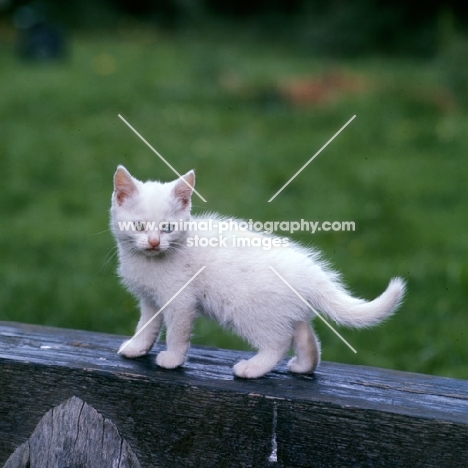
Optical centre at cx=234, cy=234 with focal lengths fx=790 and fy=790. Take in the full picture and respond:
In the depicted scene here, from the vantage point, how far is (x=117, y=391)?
2471mm

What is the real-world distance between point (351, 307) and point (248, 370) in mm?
391

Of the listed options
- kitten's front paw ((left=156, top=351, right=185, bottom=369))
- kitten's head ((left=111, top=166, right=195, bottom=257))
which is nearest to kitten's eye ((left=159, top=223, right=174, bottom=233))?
kitten's head ((left=111, top=166, right=195, bottom=257))

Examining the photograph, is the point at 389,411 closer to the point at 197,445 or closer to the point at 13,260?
the point at 197,445

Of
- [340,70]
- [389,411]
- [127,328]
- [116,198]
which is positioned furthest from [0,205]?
[340,70]

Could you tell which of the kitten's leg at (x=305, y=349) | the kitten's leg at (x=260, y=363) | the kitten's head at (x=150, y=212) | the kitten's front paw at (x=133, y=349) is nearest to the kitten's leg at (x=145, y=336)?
the kitten's front paw at (x=133, y=349)

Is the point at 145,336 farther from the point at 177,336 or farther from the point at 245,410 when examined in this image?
the point at 245,410

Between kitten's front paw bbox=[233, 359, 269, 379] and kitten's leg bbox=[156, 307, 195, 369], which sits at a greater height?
kitten's leg bbox=[156, 307, 195, 369]

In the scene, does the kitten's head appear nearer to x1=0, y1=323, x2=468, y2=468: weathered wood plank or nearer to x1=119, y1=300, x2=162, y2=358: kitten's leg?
x1=119, y1=300, x2=162, y2=358: kitten's leg

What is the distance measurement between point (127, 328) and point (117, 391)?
2855mm

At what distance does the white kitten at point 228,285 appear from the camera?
2533 millimetres

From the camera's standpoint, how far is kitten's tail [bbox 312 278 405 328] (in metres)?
2.53

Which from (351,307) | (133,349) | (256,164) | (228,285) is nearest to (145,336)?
(133,349)

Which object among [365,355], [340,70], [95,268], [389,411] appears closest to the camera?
[389,411]

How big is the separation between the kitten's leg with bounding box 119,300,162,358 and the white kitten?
9 centimetres
